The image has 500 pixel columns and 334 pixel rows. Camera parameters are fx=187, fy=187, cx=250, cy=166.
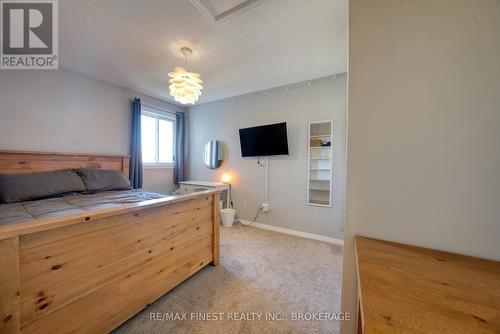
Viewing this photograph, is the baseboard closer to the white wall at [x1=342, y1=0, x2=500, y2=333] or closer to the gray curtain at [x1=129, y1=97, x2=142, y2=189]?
the white wall at [x1=342, y1=0, x2=500, y2=333]

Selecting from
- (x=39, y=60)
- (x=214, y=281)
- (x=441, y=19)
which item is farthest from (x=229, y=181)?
(x=441, y=19)

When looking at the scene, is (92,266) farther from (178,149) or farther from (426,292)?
(178,149)

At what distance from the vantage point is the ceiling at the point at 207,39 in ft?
5.22

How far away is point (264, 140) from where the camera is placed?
3.25m

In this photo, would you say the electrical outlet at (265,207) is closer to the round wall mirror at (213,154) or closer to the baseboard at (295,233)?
the baseboard at (295,233)

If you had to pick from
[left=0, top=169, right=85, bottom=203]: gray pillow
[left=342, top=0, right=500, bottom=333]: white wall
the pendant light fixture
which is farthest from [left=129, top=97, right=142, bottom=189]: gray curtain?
[left=342, top=0, right=500, bottom=333]: white wall

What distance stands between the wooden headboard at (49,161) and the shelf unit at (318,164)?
3199 mm

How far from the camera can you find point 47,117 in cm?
251

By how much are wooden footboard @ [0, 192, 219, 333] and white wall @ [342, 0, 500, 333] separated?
1.36 meters

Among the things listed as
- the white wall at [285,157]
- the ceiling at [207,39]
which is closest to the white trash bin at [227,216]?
the white wall at [285,157]

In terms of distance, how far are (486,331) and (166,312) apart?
5.73 feet

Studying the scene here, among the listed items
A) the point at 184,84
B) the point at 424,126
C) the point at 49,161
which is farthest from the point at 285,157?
the point at 49,161

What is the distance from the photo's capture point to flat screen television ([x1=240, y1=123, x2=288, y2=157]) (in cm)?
310

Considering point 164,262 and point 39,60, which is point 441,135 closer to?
point 164,262
